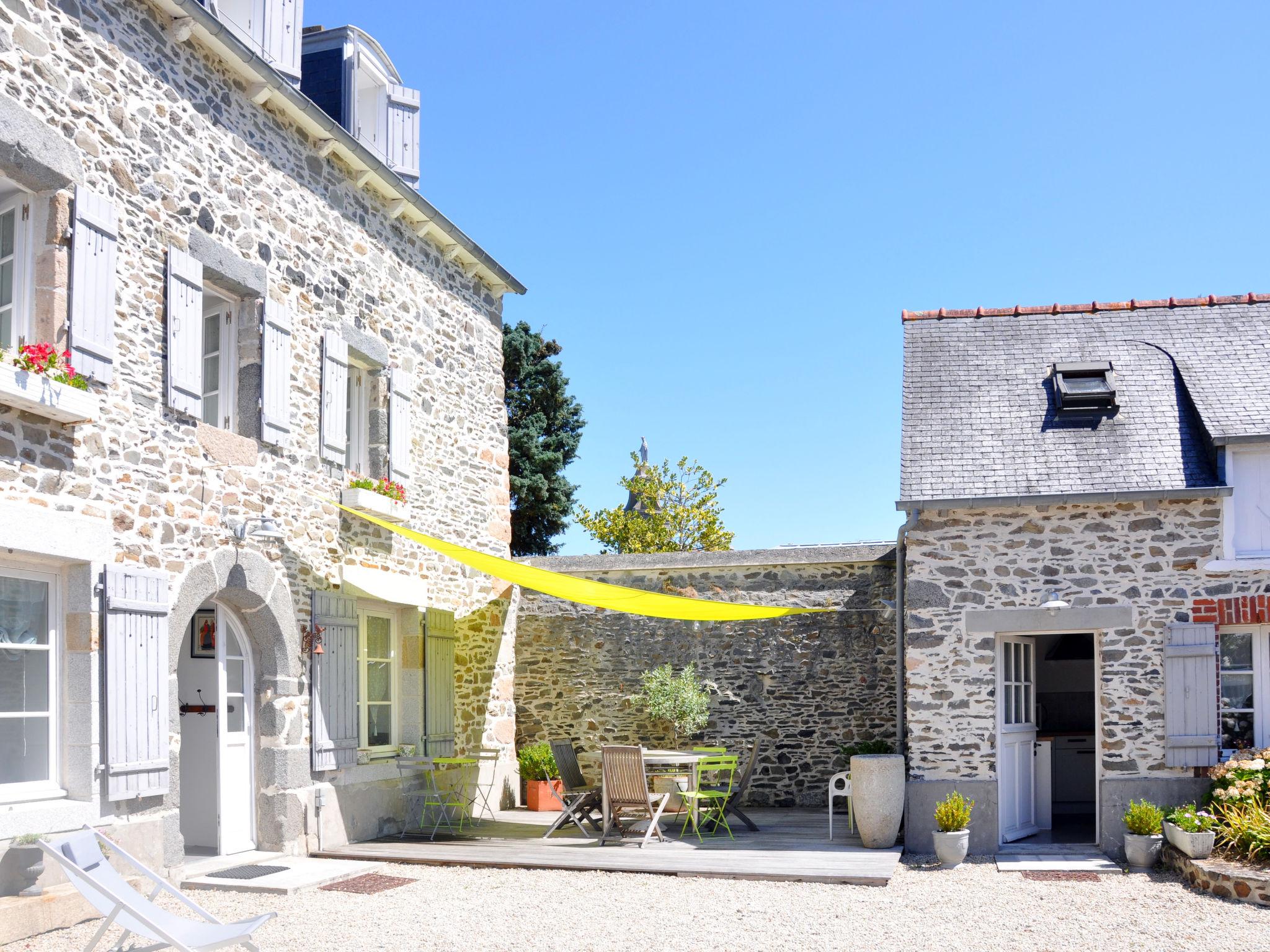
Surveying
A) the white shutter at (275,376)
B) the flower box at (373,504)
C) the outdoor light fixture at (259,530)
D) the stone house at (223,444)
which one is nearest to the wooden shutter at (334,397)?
the stone house at (223,444)

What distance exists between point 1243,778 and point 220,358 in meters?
6.91

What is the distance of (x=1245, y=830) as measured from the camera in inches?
275

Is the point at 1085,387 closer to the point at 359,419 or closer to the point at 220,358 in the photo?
the point at 359,419

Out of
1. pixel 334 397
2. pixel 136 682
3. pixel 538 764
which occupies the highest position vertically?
pixel 334 397

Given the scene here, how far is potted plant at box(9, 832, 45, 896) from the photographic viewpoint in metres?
5.46

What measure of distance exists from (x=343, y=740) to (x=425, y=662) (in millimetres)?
1231

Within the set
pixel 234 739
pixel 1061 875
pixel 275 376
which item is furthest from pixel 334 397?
pixel 1061 875

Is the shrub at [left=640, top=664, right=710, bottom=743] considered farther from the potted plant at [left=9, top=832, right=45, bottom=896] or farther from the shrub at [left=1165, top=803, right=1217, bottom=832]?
the potted plant at [left=9, top=832, right=45, bottom=896]

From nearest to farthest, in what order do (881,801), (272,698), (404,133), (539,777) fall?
(272,698), (881,801), (404,133), (539,777)

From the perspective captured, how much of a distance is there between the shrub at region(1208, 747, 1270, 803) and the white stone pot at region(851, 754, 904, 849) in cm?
194

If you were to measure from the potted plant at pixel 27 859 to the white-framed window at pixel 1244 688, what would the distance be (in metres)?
6.99

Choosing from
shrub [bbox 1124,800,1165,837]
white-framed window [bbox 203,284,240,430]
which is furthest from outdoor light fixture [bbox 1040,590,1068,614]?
white-framed window [bbox 203,284,240,430]

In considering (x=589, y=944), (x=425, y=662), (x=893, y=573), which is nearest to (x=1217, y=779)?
(x=893, y=573)

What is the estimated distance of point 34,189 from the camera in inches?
236
